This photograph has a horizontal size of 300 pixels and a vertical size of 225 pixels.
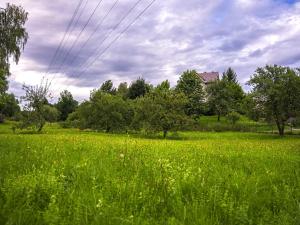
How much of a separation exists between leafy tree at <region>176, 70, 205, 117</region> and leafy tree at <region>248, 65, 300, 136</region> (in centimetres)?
3700

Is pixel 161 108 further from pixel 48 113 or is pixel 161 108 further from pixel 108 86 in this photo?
pixel 108 86

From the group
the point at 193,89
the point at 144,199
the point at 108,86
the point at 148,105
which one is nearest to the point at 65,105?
the point at 108,86

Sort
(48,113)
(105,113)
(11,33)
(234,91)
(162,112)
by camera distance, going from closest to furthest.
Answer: (11,33) → (162,112) → (105,113) → (48,113) → (234,91)

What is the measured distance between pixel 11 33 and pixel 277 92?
1354 inches

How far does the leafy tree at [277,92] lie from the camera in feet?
169

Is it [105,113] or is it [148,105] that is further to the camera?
[105,113]

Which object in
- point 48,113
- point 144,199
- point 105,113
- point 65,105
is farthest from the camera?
point 65,105

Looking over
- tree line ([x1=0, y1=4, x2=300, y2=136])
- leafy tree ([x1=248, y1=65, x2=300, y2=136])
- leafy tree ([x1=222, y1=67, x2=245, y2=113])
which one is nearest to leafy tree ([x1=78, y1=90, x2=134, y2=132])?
tree line ([x1=0, y1=4, x2=300, y2=136])

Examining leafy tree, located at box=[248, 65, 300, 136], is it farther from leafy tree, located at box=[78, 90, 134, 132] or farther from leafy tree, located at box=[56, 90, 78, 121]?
leafy tree, located at box=[56, 90, 78, 121]

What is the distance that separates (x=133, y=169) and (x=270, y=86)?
47.3 m

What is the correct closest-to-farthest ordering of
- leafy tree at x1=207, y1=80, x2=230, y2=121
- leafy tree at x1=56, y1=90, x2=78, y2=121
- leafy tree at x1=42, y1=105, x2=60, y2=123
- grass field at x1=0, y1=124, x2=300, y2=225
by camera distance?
grass field at x1=0, y1=124, x2=300, y2=225, leafy tree at x1=42, y1=105, x2=60, y2=123, leafy tree at x1=207, y1=80, x2=230, y2=121, leafy tree at x1=56, y1=90, x2=78, y2=121

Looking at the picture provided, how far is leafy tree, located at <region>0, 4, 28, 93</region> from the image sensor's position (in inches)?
1420

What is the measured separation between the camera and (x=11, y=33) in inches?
1444

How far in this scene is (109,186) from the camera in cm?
757
